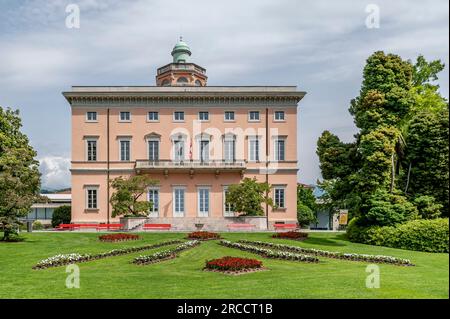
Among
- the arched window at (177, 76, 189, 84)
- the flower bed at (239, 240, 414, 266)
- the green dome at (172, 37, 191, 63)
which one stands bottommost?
the flower bed at (239, 240, 414, 266)

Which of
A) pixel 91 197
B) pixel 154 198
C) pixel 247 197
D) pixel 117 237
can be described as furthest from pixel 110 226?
pixel 247 197

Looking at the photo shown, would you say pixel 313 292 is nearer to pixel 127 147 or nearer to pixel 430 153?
pixel 430 153

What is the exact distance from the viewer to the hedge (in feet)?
58.9

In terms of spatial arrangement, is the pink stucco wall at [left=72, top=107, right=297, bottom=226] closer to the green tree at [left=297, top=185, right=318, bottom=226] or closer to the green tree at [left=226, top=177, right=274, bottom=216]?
the green tree at [left=226, top=177, right=274, bottom=216]

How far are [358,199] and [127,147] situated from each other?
2294 centimetres

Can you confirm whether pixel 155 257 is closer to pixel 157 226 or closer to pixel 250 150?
pixel 157 226

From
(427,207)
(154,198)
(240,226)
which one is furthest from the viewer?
(154,198)

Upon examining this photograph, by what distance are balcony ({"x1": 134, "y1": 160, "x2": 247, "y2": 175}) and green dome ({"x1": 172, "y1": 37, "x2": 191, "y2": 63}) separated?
19.1 m

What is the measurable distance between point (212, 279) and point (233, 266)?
1278 millimetres

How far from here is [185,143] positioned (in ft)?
127

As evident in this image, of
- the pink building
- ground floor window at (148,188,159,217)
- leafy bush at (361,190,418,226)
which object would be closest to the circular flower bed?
leafy bush at (361,190,418,226)
